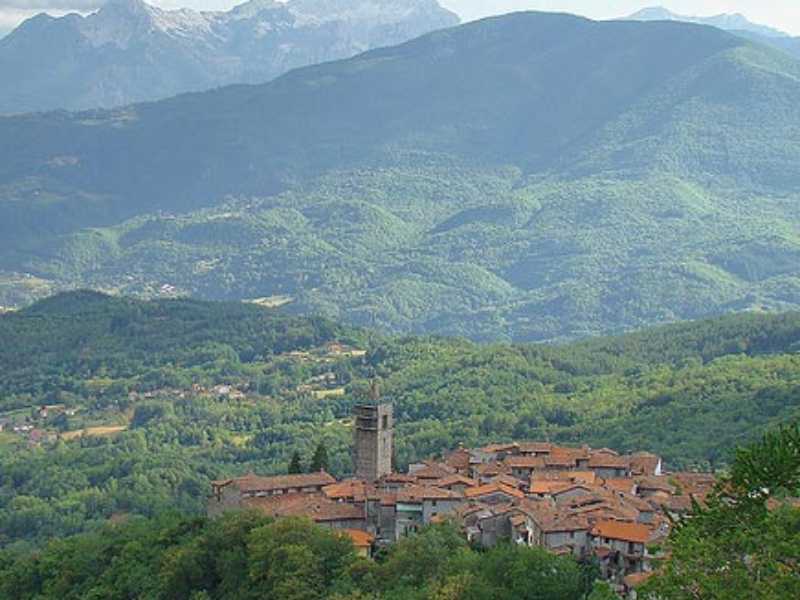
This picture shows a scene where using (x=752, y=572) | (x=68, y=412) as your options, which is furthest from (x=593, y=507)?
(x=68, y=412)

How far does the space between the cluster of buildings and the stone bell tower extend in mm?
58

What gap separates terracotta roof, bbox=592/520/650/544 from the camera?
209 feet

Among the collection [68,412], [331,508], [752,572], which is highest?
[752,572]

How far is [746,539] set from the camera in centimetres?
3666

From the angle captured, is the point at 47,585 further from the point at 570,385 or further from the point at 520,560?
the point at 570,385

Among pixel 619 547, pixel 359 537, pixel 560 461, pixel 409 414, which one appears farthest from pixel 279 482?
pixel 409 414

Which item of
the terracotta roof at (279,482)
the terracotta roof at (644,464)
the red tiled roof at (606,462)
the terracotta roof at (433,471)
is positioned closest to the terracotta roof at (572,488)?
the terracotta roof at (433,471)

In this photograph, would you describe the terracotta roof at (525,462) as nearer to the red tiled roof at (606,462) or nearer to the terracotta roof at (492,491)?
the red tiled roof at (606,462)

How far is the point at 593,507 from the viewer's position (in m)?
69.2

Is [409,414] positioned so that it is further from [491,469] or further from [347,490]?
[347,490]

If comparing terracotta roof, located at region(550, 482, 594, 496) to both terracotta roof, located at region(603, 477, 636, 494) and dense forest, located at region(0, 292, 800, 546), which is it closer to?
terracotta roof, located at region(603, 477, 636, 494)

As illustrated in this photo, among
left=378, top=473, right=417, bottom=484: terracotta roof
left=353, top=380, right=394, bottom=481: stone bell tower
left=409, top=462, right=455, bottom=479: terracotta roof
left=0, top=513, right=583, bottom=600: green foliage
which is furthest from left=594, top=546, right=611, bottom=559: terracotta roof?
left=353, top=380, right=394, bottom=481: stone bell tower

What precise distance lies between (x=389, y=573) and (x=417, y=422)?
Result: 84.6m

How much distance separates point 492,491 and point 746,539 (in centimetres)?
3545
